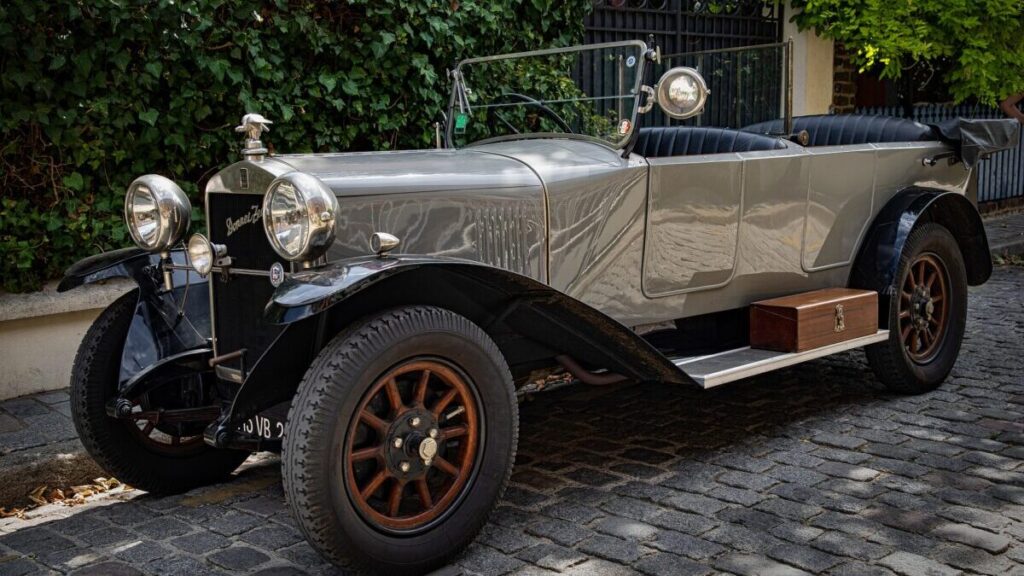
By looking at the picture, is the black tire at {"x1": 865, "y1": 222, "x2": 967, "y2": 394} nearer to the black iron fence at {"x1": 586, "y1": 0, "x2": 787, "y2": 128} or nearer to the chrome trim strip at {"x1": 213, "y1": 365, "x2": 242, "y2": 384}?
the black iron fence at {"x1": 586, "y1": 0, "x2": 787, "y2": 128}

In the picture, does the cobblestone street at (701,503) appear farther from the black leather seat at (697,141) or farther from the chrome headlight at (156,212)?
the black leather seat at (697,141)

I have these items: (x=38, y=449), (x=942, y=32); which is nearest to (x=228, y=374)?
(x=38, y=449)

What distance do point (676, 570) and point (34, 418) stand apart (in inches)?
127

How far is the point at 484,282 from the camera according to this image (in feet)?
10.9

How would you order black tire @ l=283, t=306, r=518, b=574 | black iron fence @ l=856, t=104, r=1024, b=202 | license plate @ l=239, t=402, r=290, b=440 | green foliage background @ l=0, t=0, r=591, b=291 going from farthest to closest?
1. black iron fence @ l=856, t=104, r=1024, b=202
2. green foliage background @ l=0, t=0, r=591, b=291
3. license plate @ l=239, t=402, r=290, b=440
4. black tire @ l=283, t=306, r=518, b=574

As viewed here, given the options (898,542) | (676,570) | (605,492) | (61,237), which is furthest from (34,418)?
(898,542)

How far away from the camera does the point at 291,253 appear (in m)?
3.02

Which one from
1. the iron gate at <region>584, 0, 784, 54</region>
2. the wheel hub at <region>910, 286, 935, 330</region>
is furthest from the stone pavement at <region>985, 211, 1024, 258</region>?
the wheel hub at <region>910, 286, 935, 330</region>

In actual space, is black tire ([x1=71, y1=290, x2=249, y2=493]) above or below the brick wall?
below

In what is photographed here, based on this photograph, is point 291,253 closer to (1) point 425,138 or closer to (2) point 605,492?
(2) point 605,492

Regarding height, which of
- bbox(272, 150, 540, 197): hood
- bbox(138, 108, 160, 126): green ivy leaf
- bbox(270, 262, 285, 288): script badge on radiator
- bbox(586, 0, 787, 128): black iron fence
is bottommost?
bbox(270, 262, 285, 288): script badge on radiator

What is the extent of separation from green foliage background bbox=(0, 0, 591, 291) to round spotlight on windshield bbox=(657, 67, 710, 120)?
2527 mm

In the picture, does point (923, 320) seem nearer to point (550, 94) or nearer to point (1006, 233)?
point (550, 94)

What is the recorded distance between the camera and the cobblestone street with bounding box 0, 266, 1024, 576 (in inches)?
124
